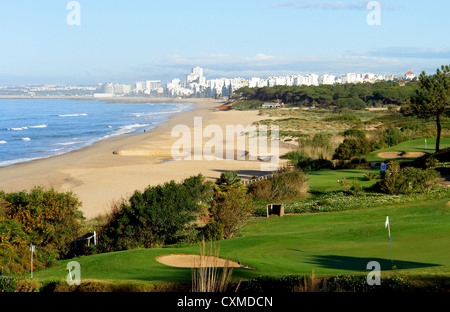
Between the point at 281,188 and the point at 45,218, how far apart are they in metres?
12.2

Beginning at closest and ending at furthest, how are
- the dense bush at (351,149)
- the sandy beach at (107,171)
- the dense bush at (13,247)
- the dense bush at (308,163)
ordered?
the dense bush at (13,247), the sandy beach at (107,171), the dense bush at (308,163), the dense bush at (351,149)

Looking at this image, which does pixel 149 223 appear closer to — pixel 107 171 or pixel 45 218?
pixel 45 218

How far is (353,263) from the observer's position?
10.2m

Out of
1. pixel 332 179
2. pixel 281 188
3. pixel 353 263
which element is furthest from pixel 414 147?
pixel 353 263

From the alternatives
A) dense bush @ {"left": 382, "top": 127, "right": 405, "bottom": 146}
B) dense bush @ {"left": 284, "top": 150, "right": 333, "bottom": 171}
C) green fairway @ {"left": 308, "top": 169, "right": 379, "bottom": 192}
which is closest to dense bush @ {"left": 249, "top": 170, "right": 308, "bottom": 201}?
green fairway @ {"left": 308, "top": 169, "right": 379, "bottom": 192}

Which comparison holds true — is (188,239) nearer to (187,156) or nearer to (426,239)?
(426,239)

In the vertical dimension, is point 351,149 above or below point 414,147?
above

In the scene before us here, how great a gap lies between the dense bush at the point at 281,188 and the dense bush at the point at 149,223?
749 cm

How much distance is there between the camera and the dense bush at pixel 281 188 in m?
23.2

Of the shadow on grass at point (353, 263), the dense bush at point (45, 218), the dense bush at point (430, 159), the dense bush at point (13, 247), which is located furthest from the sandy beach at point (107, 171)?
the shadow on grass at point (353, 263)

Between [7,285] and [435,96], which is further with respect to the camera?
[435,96]

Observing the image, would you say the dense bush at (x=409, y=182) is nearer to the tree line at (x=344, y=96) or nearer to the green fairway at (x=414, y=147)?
the green fairway at (x=414, y=147)

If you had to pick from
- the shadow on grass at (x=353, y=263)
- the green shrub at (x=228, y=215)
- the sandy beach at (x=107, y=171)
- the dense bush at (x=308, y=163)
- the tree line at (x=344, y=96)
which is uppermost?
the tree line at (x=344, y=96)
